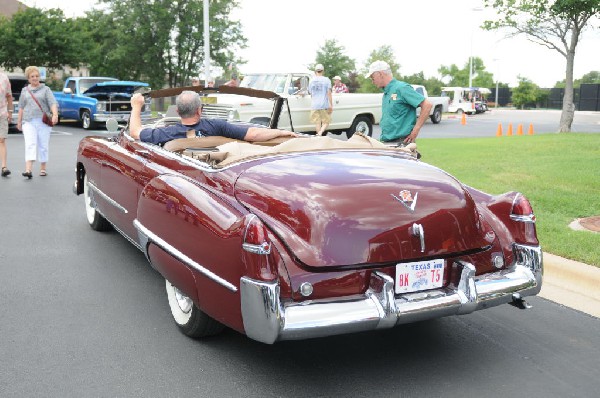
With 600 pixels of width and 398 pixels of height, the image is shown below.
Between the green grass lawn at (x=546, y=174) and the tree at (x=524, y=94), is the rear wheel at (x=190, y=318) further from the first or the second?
the tree at (x=524, y=94)

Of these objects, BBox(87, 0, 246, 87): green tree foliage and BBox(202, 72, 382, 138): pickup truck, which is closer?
BBox(202, 72, 382, 138): pickup truck

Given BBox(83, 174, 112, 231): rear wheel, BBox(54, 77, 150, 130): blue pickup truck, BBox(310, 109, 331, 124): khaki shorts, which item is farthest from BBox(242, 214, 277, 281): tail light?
BBox(54, 77, 150, 130): blue pickup truck

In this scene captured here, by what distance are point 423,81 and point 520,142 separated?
45151mm

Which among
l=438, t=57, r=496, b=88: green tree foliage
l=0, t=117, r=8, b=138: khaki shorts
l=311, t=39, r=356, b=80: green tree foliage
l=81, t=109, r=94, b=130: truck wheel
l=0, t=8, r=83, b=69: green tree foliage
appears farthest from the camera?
l=438, t=57, r=496, b=88: green tree foliage

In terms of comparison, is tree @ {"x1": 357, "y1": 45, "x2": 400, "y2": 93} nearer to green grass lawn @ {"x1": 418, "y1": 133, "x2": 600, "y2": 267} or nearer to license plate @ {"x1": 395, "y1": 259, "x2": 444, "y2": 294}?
green grass lawn @ {"x1": 418, "y1": 133, "x2": 600, "y2": 267}

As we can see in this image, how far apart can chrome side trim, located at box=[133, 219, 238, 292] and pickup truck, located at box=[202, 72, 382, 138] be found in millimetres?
8490

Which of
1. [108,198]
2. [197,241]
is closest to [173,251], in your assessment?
[197,241]

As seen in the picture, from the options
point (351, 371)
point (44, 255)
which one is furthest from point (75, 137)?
point (351, 371)

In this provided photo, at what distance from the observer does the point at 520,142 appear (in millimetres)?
15062

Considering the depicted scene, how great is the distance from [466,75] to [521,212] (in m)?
75.8

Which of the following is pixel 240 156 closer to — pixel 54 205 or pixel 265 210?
pixel 265 210

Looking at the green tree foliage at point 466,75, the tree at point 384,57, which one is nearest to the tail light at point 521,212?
the tree at point 384,57

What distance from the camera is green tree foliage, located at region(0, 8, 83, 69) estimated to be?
34.9m

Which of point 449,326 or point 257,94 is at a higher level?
point 257,94
